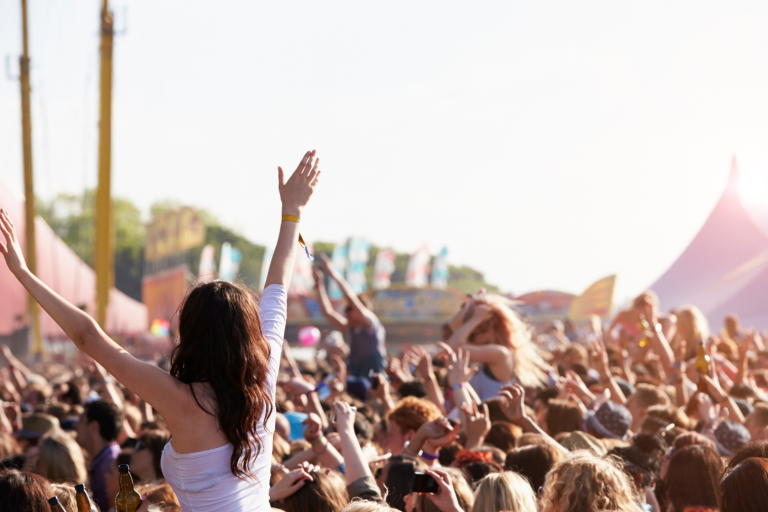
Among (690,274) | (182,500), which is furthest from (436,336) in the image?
(182,500)

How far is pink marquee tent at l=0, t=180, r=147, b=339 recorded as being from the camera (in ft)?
116

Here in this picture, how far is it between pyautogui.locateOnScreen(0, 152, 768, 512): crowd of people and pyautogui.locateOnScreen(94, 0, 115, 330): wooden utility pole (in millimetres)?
15886

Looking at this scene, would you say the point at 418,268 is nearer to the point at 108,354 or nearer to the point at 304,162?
the point at 304,162

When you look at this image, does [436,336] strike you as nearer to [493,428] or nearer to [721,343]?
[721,343]

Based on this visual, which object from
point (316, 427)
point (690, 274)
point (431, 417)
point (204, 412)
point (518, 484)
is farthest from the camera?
point (690, 274)

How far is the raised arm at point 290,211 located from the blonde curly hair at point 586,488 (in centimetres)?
114

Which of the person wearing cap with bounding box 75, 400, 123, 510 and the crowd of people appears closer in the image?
the crowd of people

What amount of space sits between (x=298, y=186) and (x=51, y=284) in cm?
3638

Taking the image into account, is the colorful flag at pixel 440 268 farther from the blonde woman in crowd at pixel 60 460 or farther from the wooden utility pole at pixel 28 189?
the blonde woman in crowd at pixel 60 460

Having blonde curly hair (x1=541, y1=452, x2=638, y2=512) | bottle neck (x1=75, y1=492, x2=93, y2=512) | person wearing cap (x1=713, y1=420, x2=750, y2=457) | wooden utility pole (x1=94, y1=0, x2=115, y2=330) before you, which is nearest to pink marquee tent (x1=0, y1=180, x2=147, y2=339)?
wooden utility pole (x1=94, y1=0, x2=115, y2=330)

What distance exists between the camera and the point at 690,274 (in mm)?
28578

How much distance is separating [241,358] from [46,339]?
116ft

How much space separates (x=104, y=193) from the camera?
882 inches

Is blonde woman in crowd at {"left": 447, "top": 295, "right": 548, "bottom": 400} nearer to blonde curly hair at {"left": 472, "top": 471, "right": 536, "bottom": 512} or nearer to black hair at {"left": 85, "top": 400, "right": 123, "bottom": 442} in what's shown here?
black hair at {"left": 85, "top": 400, "right": 123, "bottom": 442}
